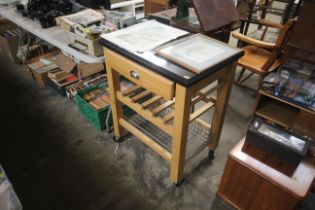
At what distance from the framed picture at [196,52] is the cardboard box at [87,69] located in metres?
1.23

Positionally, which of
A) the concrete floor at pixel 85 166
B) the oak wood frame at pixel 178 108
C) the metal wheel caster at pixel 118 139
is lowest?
the concrete floor at pixel 85 166

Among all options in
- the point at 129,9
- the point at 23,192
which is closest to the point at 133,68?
the point at 23,192

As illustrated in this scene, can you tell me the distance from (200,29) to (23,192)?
1.66 metres

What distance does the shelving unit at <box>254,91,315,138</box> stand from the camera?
1582 mm

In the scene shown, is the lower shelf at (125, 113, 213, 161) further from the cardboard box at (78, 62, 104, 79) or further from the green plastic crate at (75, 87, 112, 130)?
the cardboard box at (78, 62, 104, 79)

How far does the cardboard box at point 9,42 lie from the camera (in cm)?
258

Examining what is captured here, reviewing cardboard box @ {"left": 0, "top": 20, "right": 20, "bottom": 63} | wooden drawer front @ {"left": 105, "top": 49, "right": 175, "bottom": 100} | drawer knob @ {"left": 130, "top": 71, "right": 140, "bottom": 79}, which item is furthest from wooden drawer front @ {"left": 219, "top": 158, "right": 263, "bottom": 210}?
cardboard box @ {"left": 0, "top": 20, "right": 20, "bottom": 63}

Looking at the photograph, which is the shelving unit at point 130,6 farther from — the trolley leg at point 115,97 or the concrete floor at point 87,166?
the trolley leg at point 115,97

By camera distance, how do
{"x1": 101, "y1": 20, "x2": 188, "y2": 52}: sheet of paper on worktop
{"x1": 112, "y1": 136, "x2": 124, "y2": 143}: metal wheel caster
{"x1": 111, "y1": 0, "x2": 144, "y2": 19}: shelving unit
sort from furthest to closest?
{"x1": 111, "y1": 0, "x2": 144, "y2": 19}: shelving unit, {"x1": 112, "y1": 136, "x2": 124, "y2": 143}: metal wheel caster, {"x1": 101, "y1": 20, "x2": 188, "y2": 52}: sheet of paper on worktop

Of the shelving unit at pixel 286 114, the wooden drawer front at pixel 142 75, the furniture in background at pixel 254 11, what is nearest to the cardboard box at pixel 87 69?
the wooden drawer front at pixel 142 75

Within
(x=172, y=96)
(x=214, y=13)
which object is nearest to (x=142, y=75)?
(x=172, y=96)

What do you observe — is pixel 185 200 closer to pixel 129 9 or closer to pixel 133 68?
pixel 133 68

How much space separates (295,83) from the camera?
1.63 meters

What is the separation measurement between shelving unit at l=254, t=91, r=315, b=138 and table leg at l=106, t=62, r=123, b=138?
102cm
